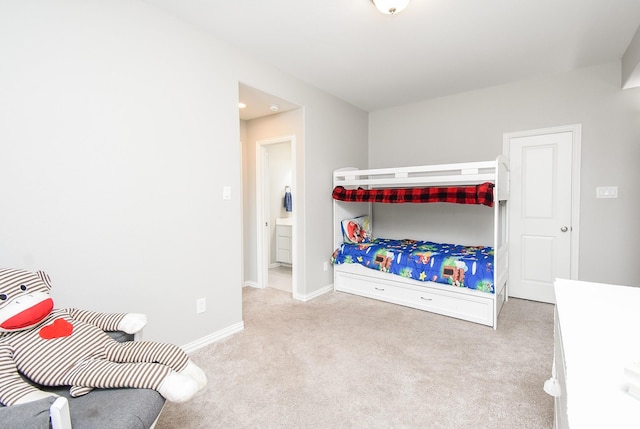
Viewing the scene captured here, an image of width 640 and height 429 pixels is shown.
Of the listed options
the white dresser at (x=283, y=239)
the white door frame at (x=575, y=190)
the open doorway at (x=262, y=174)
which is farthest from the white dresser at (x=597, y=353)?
the white dresser at (x=283, y=239)

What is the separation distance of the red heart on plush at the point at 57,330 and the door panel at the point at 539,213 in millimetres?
3952

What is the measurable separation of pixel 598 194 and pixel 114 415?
13.4 ft

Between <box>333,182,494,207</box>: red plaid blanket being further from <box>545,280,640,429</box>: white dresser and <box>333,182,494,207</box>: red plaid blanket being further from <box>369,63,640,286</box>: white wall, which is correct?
<box>545,280,640,429</box>: white dresser

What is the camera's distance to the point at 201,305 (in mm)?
2434

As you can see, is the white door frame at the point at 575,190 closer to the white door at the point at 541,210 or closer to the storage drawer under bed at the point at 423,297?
the white door at the point at 541,210

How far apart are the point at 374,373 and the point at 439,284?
1.33 m

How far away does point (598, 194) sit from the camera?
310cm

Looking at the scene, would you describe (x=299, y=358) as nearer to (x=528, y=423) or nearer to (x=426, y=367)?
(x=426, y=367)

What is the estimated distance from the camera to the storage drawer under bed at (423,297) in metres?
2.86

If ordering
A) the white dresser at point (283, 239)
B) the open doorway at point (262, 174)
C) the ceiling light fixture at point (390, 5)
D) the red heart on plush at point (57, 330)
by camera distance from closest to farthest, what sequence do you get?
the red heart on plush at point (57, 330) < the ceiling light fixture at point (390, 5) < the open doorway at point (262, 174) < the white dresser at point (283, 239)

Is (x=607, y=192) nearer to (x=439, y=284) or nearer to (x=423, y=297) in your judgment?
(x=439, y=284)

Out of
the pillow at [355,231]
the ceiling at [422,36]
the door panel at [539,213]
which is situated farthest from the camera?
the pillow at [355,231]

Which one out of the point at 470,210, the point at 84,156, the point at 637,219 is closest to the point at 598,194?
the point at 637,219

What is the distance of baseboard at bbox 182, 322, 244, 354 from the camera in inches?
92.7
